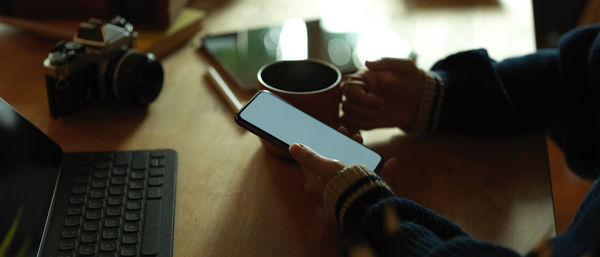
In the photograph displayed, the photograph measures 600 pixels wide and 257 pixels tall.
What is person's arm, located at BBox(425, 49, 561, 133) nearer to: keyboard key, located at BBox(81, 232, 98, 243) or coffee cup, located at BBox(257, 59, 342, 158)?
coffee cup, located at BBox(257, 59, 342, 158)

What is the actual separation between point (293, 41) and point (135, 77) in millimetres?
280

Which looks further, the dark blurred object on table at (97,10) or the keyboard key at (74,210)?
the dark blurred object on table at (97,10)

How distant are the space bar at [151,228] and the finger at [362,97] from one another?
260 millimetres

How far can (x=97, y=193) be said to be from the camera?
53cm

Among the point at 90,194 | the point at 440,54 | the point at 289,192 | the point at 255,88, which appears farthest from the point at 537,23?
the point at 90,194

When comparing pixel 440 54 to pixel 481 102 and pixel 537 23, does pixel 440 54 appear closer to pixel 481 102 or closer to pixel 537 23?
pixel 481 102

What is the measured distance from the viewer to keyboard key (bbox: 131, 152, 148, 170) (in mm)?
574

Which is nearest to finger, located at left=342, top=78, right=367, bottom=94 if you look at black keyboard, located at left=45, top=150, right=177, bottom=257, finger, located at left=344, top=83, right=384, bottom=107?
finger, located at left=344, top=83, right=384, bottom=107

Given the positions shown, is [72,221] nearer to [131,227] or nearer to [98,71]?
[131,227]

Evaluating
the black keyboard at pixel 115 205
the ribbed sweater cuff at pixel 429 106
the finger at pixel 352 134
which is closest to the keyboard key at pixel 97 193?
the black keyboard at pixel 115 205

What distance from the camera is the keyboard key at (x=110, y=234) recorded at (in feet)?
1.57

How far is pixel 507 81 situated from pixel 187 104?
0.41 m

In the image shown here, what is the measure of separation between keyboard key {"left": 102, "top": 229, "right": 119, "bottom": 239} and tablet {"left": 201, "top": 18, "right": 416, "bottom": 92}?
1.01 ft

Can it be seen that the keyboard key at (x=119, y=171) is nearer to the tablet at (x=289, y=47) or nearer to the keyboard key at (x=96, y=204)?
the keyboard key at (x=96, y=204)
